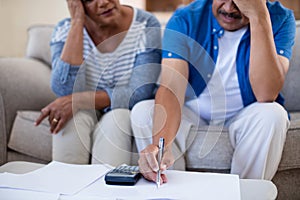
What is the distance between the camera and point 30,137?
1295 millimetres

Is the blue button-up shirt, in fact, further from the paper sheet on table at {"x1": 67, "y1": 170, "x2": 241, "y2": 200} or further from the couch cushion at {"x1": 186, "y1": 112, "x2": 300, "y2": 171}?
the paper sheet on table at {"x1": 67, "y1": 170, "x2": 241, "y2": 200}

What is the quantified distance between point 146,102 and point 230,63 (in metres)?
0.27

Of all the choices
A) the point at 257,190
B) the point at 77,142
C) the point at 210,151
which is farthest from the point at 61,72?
the point at 257,190

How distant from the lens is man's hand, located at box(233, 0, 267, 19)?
100cm

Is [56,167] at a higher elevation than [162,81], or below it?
below

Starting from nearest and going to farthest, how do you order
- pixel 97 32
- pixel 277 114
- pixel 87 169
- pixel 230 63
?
pixel 87 169 < pixel 277 114 < pixel 230 63 < pixel 97 32

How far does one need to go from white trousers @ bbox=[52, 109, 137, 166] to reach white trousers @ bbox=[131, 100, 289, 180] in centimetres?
4

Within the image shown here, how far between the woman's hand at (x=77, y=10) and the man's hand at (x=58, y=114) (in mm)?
257

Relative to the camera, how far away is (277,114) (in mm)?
994

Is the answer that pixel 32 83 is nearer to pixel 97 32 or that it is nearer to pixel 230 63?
pixel 97 32

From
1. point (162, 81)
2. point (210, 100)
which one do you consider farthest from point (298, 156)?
point (162, 81)

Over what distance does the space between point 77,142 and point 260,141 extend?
478mm

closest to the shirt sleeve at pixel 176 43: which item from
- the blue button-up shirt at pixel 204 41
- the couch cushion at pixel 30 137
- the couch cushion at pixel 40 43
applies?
the blue button-up shirt at pixel 204 41

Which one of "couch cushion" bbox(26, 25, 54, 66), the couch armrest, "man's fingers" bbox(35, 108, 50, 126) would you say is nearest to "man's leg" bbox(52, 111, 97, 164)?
"man's fingers" bbox(35, 108, 50, 126)
